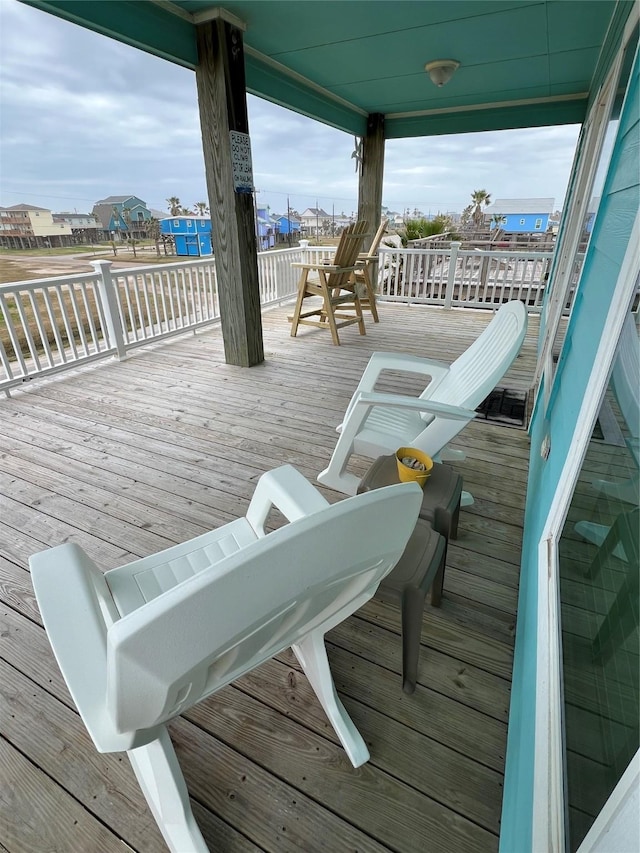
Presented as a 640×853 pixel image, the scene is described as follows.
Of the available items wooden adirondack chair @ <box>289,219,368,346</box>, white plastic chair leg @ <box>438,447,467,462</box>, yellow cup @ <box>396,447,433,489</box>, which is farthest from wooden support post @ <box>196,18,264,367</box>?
yellow cup @ <box>396,447,433,489</box>

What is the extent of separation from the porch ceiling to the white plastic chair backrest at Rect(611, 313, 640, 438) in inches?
134

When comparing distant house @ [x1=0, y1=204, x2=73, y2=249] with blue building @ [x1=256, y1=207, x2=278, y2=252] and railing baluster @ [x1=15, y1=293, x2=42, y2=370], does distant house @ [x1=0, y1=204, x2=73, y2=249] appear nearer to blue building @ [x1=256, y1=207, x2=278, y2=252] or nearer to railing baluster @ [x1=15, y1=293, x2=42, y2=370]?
railing baluster @ [x1=15, y1=293, x2=42, y2=370]

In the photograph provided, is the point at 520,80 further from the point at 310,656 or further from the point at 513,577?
the point at 310,656

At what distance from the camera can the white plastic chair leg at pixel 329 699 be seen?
1.07m

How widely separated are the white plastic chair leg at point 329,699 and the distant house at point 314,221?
7.13m

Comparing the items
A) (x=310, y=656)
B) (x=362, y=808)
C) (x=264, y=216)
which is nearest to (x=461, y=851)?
(x=362, y=808)

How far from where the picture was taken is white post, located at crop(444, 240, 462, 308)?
587 cm

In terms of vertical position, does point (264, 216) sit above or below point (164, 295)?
above

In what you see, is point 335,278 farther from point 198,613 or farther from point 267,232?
point 198,613

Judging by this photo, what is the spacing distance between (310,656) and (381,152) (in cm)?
681

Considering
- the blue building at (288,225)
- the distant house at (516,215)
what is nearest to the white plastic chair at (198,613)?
the blue building at (288,225)

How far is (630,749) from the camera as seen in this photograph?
434 millimetres

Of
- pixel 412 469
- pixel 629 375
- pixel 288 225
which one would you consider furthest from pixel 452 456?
pixel 288 225

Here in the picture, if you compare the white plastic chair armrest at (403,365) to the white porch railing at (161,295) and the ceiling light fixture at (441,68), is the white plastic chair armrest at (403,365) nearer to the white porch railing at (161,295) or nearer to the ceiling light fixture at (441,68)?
the white porch railing at (161,295)
